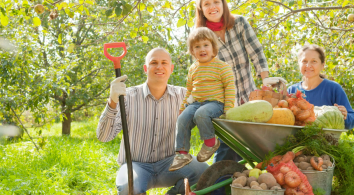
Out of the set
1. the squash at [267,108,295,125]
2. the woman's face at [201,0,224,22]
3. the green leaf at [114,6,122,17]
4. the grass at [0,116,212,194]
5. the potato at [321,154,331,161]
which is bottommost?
the grass at [0,116,212,194]

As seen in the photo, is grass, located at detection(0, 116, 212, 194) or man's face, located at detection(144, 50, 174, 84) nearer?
man's face, located at detection(144, 50, 174, 84)

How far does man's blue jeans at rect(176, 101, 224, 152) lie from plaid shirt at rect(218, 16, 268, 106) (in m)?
0.71

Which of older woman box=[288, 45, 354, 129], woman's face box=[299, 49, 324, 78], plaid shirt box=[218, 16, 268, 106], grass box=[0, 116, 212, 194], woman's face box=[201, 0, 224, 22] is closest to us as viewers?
woman's face box=[201, 0, 224, 22]

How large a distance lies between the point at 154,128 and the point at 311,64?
1617mm

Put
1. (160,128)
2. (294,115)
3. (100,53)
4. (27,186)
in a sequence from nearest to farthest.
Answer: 1. (294,115)
2. (160,128)
3. (27,186)
4. (100,53)

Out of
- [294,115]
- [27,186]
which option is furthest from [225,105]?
[27,186]

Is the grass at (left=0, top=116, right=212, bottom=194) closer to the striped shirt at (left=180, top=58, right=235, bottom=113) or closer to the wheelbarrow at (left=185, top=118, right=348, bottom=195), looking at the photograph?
the wheelbarrow at (left=185, top=118, right=348, bottom=195)

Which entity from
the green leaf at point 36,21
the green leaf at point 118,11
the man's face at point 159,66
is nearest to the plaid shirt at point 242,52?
the man's face at point 159,66

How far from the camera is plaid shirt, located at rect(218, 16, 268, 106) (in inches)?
108

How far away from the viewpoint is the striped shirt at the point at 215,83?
2.21 metres

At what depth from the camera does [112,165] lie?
549 centimetres

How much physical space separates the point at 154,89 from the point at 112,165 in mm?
2927

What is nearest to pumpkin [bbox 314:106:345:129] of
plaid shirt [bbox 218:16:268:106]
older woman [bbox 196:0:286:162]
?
older woman [bbox 196:0:286:162]

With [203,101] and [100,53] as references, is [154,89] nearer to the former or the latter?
[203,101]
